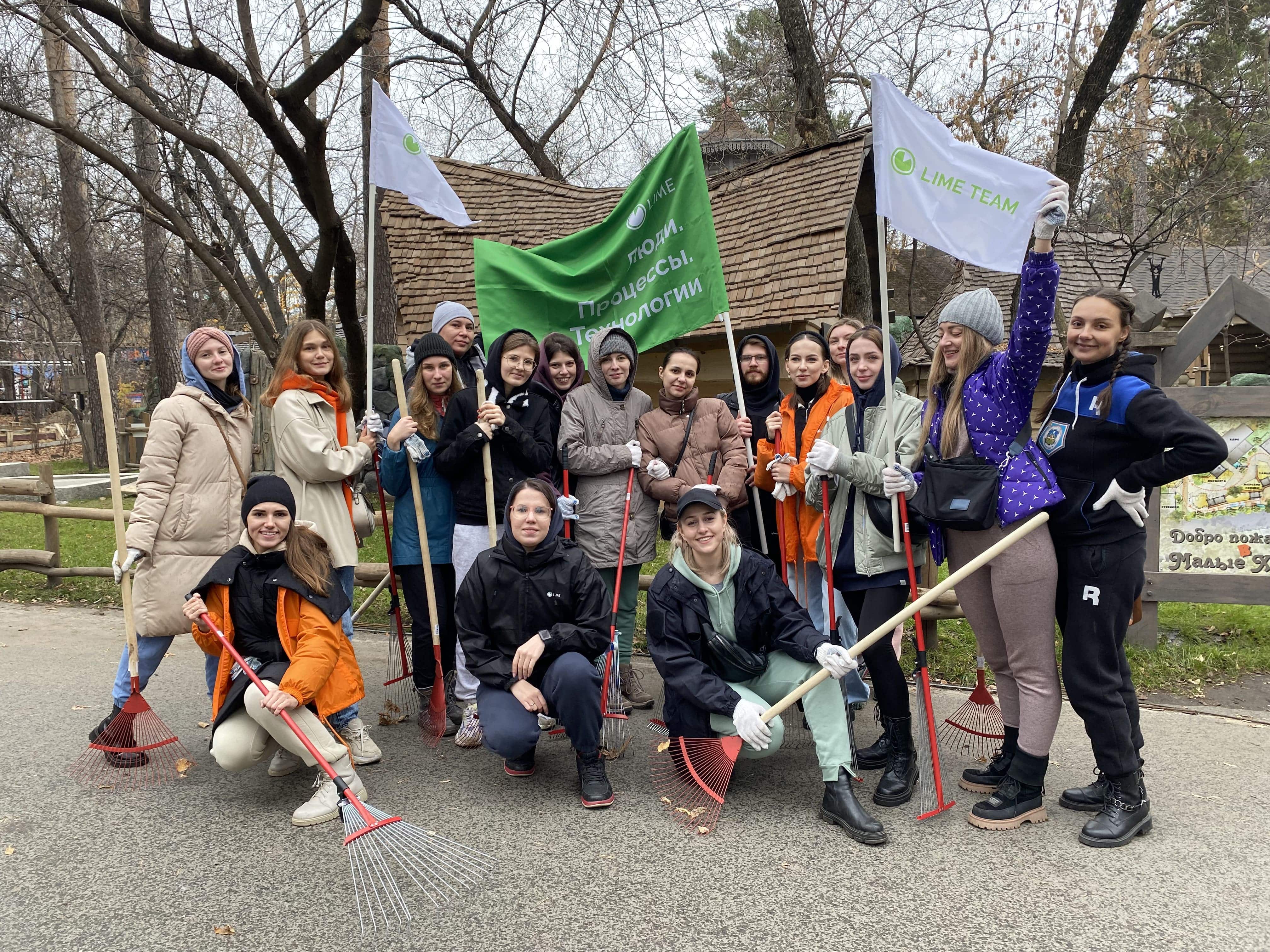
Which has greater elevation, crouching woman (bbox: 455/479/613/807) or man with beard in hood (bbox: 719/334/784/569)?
man with beard in hood (bbox: 719/334/784/569)

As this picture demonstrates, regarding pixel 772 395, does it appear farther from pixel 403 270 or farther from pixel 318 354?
pixel 403 270

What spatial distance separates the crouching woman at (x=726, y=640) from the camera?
11.6 feet

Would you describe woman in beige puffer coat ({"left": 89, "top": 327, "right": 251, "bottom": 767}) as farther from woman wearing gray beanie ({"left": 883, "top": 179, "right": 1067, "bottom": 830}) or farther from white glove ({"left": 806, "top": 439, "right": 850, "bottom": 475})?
woman wearing gray beanie ({"left": 883, "top": 179, "right": 1067, "bottom": 830})

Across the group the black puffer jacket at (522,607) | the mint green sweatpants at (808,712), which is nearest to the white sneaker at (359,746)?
the black puffer jacket at (522,607)

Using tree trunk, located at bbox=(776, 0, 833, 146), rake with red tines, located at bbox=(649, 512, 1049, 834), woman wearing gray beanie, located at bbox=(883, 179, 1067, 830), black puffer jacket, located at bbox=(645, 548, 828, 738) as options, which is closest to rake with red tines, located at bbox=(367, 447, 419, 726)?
Answer: rake with red tines, located at bbox=(649, 512, 1049, 834)

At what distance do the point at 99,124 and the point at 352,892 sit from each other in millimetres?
12453

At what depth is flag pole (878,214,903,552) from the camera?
355 centimetres

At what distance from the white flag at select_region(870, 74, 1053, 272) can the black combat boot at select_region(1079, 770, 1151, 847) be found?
1.98 metres

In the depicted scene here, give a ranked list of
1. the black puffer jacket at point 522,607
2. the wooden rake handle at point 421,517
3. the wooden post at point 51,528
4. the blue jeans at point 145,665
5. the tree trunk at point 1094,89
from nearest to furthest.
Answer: the black puffer jacket at point 522,607 → the blue jeans at point 145,665 → the wooden rake handle at point 421,517 → the wooden post at point 51,528 → the tree trunk at point 1094,89

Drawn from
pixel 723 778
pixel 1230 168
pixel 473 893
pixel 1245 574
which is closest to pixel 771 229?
pixel 1245 574

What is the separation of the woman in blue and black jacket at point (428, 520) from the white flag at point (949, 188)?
2313 millimetres

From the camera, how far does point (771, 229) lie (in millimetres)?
8922

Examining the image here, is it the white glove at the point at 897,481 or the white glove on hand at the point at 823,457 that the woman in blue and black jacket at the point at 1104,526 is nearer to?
the white glove at the point at 897,481

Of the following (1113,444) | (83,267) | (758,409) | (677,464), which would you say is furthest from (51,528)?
(83,267)
